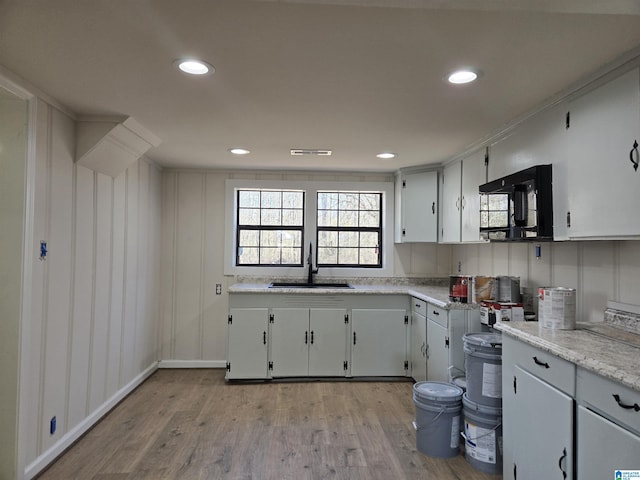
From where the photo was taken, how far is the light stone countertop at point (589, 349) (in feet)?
4.49

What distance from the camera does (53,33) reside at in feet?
5.42

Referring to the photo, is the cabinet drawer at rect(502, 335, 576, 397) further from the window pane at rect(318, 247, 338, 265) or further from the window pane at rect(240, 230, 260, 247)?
the window pane at rect(240, 230, 260, 247)

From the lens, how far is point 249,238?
467 cm

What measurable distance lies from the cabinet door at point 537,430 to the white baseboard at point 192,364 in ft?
10.5

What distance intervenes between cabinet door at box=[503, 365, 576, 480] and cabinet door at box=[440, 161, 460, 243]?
1.90m

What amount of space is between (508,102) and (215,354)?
3.83 meters

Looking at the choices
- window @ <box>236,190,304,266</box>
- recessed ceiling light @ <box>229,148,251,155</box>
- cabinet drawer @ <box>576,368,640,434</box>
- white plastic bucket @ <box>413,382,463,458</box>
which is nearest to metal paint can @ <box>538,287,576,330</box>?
cabinet drawer @ <box>576,368,640,434</box>

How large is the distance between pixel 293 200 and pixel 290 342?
1.69m

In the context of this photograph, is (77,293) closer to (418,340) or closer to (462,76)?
(462,76)

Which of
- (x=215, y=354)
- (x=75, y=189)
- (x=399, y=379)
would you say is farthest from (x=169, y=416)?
(x=399, y=379)

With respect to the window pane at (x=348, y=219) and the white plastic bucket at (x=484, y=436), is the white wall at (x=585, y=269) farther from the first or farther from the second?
the window pane at (x=348, y=219)

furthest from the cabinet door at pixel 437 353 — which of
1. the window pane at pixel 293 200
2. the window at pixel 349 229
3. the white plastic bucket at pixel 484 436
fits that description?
the window pane at pixel 293 200

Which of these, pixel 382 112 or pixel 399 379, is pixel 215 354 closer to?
pixel 399 379

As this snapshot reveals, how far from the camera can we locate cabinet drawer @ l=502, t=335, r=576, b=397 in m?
1.60
